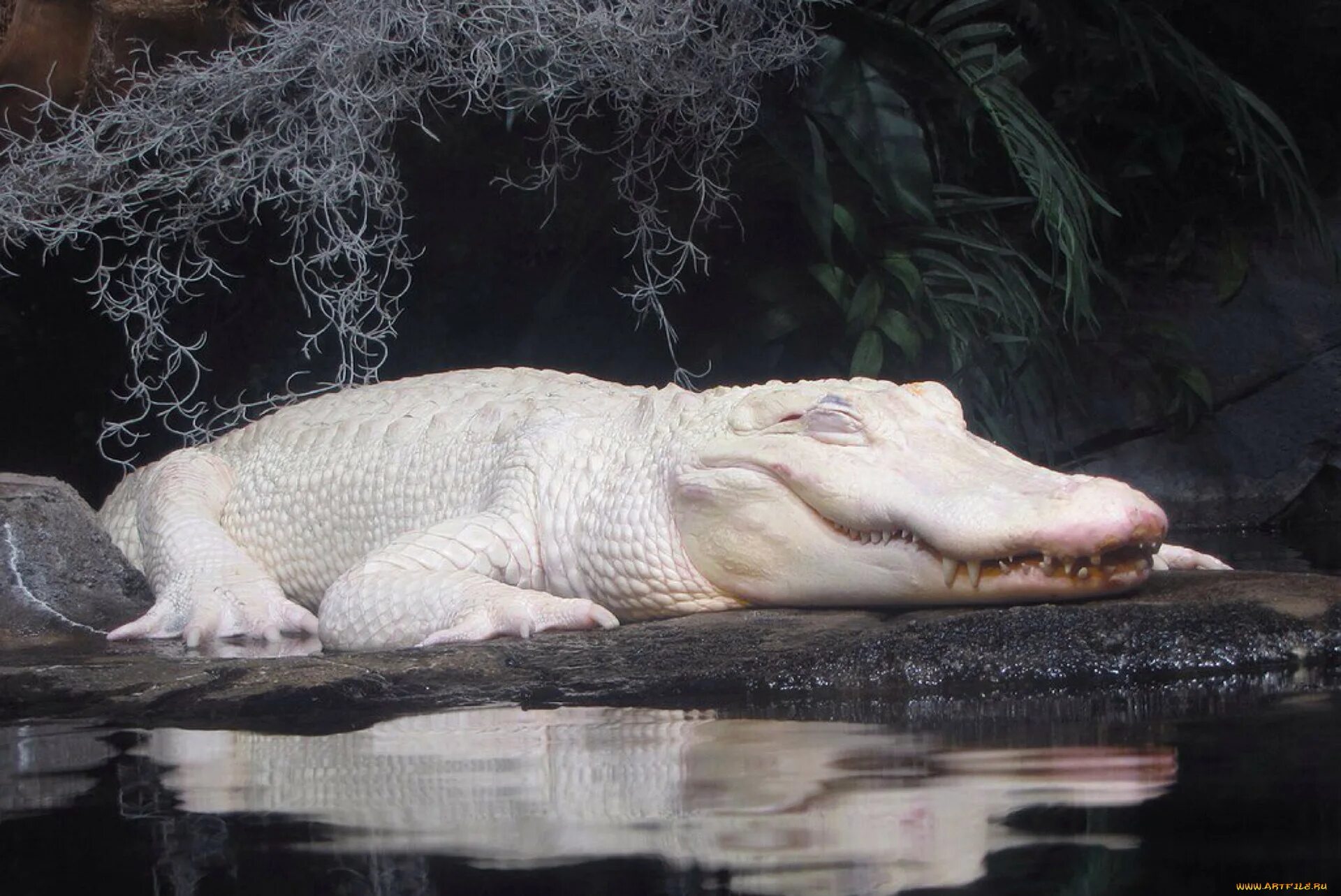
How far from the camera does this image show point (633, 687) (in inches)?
96.9

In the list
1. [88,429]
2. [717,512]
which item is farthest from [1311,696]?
[88,429]

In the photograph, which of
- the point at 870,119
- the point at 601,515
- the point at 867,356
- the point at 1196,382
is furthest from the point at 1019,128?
the point at 601,515

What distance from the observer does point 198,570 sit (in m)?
3.92

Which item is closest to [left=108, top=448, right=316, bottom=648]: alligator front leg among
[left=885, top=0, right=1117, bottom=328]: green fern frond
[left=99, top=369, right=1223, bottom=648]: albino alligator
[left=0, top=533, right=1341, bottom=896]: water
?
[left=99, top=369, right=1223, bottom=648]: albino alligator

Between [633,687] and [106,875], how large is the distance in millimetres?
1117

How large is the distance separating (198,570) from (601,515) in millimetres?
1278

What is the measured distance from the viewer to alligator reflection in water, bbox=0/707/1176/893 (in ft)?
4.76

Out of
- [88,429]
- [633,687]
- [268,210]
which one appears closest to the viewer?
[633,687]

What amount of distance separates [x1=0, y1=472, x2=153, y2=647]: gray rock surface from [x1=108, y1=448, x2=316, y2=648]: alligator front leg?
10 cm

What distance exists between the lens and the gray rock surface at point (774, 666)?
2.40 m

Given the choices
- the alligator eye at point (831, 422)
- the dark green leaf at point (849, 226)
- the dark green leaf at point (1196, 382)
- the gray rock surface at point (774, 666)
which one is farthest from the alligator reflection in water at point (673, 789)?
the dark green leaf at point (1196, 382)

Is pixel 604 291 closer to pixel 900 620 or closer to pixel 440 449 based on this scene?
pixel 440 449

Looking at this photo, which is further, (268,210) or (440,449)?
(268,210)

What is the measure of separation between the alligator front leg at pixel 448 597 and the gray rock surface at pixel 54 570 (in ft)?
2.46
